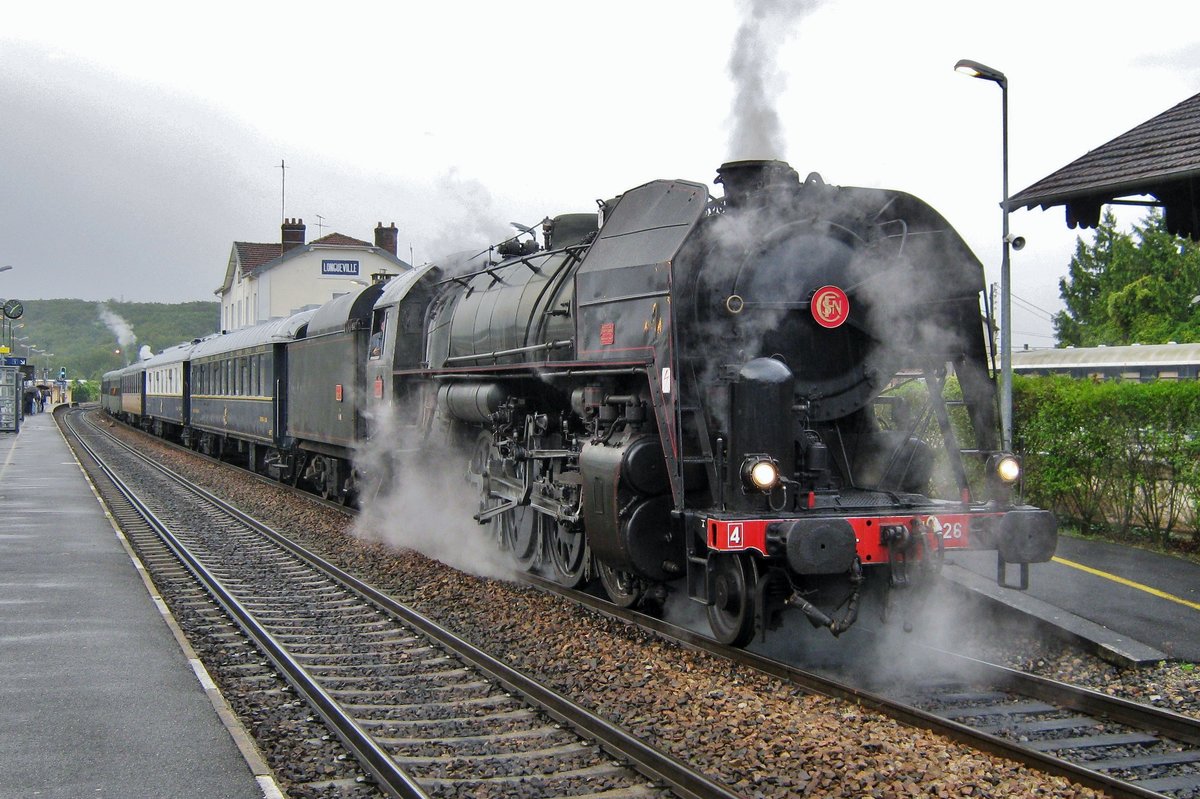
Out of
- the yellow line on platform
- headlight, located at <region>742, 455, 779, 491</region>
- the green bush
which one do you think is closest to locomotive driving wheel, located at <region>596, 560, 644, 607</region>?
headlight, located at <region>742, 455, 779, 491</region>

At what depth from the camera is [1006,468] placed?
6.93 metres

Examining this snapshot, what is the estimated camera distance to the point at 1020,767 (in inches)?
189

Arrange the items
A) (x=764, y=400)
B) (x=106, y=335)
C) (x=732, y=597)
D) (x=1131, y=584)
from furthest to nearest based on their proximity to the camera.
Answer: (x=106, y=335) → (x=1131, y=584) → (x=732, y=597) → (x=764, y=400)

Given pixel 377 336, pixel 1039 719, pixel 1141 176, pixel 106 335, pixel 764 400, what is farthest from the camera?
pixel 106 335

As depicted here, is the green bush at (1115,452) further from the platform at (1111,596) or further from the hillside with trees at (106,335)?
the hillside with trees at (106,335)

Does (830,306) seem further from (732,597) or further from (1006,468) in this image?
(732,597)

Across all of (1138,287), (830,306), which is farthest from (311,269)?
(830,306)

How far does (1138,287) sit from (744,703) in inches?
1511

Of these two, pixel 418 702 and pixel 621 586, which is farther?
pixel 621 586

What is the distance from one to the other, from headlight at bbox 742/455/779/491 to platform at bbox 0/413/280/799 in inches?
119

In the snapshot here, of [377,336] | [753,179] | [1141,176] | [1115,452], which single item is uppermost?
[1141,176]

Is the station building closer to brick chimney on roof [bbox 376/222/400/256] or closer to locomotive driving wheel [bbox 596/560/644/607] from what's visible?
brick chimney on roof [bbox 376/222/400/256]

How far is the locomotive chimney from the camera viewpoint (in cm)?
689

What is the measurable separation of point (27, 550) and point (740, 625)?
8.91 metres
